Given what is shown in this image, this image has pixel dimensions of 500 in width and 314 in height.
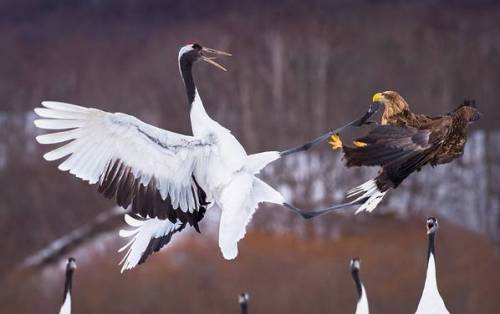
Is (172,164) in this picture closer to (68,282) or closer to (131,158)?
(131,158)

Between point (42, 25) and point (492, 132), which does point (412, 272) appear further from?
point (42, 25)

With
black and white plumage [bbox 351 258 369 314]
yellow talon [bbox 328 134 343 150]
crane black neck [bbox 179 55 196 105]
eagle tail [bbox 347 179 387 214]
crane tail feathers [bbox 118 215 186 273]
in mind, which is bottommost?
black and white plumage [bbox 351 258 369 314]

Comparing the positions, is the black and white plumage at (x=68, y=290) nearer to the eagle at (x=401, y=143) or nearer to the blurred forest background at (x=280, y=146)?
the eagle at (x=401, y=143)

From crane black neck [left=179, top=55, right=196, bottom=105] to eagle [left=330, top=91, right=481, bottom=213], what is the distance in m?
0.42

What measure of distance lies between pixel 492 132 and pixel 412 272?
1.07 m

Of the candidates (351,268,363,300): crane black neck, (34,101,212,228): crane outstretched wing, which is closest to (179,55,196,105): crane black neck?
(34,101,212,228): crane outstretched wing

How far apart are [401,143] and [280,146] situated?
13.1 ft

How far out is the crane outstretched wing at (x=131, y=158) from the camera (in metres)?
2.98

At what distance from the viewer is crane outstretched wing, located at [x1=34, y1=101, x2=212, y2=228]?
2.98m

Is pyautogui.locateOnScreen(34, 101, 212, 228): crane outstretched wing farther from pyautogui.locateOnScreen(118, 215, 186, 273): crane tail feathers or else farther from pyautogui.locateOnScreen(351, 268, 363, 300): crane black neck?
pyautogui.locateOnScreen(351, 268, 363, 300): crane black neck

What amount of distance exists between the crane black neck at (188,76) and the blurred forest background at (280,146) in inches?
124

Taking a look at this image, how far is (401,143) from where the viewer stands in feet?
9.18

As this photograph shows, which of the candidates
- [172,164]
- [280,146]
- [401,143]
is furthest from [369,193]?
[280,146]

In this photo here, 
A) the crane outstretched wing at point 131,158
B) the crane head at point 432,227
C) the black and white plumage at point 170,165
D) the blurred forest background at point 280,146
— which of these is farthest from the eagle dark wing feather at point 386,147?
the blurred forest background at point 280,146
